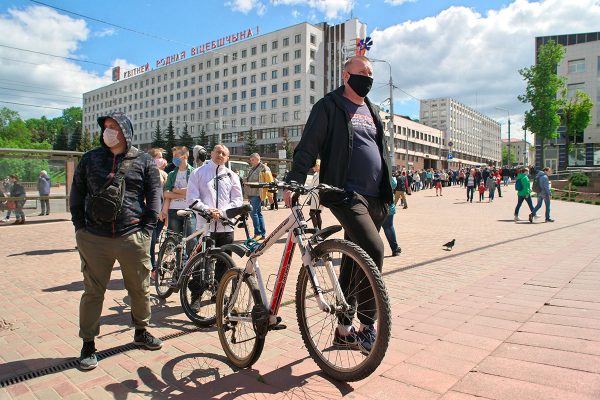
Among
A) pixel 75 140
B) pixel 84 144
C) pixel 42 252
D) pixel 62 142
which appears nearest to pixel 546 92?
pixel 42 252

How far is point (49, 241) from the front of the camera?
34.4ft

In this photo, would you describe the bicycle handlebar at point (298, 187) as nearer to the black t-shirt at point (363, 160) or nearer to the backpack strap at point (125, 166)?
the black t-shirt at point (363, 160)

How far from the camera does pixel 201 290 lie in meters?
4.31

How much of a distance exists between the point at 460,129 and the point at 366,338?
14306cm

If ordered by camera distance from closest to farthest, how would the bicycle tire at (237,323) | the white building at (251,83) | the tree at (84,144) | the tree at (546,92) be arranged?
the bicycle tire at (237,323), the tree at (546,92), the white building at (251,83), the tree at (84,144)

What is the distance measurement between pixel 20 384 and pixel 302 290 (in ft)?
6.84

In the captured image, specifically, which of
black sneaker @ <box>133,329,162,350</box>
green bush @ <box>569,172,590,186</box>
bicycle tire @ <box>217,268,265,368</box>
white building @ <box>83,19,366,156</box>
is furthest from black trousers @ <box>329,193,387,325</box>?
white building @ <box>83,19,366,156</box>

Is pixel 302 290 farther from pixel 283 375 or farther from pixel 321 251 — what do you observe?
pixel 283 375

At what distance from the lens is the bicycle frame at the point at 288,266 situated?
264cm

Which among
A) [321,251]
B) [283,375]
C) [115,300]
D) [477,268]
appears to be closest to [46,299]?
[115,300]

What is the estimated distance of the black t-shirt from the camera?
10.6ft

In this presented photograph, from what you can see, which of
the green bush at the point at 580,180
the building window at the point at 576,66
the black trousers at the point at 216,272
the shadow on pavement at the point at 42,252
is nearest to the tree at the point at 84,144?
the green bush at the point at 580,180

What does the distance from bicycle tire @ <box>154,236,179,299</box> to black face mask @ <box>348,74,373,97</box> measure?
3052 millimetres

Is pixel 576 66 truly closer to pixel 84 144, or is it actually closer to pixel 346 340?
pixel 346 340
